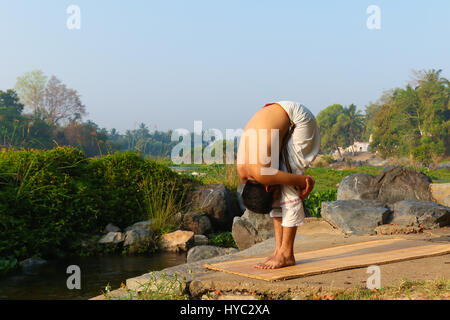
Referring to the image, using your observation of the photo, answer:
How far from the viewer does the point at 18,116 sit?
48281mm

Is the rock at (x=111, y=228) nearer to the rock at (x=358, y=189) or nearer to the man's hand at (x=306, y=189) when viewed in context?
the rock at (x=358, y=189)

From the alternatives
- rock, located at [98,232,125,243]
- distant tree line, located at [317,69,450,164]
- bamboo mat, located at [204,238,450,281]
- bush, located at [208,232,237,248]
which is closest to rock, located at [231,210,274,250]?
bush, located at [208,232,237,248]

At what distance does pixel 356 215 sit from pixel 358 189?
202 cm

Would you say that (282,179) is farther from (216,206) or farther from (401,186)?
(216,206)

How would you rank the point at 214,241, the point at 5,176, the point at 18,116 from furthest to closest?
the point at 18,116
the point at 214,241
the point at 5,176

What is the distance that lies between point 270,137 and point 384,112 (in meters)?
51.9

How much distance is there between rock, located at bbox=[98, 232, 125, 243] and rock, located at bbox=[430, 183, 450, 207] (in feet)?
19.6

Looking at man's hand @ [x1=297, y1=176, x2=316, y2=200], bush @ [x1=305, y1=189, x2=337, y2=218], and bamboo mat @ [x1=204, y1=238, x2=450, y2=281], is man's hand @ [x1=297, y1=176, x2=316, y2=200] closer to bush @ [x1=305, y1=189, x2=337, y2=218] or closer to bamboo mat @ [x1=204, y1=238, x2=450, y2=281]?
bamboo mat @ [x1=204, y1=238, x2=450, y2=281]

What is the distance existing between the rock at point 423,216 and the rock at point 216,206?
147 inches

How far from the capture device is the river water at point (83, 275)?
523 cm
